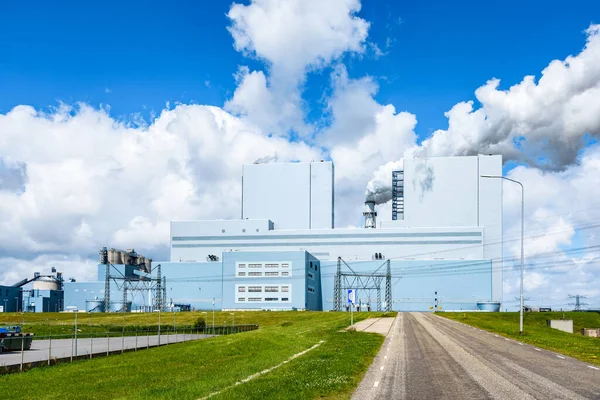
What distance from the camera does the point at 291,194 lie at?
564 ft

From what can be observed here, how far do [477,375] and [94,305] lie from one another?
6385 inches

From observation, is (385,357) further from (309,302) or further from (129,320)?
(309,302)

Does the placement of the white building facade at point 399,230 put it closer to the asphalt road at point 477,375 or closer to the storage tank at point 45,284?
the storage tank at point 45,284

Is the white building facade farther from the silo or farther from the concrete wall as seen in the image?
the silo

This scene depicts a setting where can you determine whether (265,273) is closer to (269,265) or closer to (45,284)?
(269,265)

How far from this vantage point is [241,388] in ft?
66.4

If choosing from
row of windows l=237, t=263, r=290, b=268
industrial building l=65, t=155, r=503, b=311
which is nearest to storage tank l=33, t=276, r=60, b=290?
industrial building l=65, t=155, r=503, b=311

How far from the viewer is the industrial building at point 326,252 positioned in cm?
14662

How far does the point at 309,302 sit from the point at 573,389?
429ft

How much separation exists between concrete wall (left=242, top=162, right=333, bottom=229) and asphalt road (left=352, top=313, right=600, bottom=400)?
135859 mm

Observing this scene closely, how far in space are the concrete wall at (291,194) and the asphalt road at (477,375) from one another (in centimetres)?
13586

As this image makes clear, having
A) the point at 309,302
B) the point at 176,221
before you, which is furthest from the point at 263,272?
the point at 176,221

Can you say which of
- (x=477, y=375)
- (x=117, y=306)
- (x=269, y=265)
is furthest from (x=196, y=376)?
(x=117, y=306)

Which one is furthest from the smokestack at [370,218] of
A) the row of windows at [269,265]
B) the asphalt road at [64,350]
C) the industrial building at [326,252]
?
the asphalt road at [64,350]
